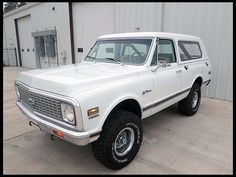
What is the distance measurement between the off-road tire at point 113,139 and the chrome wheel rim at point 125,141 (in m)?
0.05

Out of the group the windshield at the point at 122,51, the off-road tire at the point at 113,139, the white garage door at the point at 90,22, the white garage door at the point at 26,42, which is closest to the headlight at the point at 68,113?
the off-road tire at the point at 113,139

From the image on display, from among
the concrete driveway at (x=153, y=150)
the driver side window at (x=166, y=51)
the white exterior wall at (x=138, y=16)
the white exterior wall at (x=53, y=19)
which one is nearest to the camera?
the concrete driveway at (x=153, y=150)

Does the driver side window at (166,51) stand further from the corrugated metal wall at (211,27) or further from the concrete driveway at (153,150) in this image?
the corrugated metal wall at (211,27)

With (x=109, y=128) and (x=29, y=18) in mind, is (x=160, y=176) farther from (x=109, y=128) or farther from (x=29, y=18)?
(x=29, y=18)

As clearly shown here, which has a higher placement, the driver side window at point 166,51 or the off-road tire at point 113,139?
the driver side window at point 166,51

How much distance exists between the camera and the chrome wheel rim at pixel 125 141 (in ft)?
9.55

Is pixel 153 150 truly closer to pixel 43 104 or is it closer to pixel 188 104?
pixel 188 104

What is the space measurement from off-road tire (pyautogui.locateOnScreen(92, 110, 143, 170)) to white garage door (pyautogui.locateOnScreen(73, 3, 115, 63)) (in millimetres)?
6791

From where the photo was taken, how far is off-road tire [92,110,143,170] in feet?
8.45

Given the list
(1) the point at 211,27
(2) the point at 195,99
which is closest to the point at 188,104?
(2) the point at 195,99

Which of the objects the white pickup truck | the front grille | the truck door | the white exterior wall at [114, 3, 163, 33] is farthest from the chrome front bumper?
the white exterior wall at [114, 3, 163, 33]

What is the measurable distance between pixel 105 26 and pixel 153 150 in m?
7.11

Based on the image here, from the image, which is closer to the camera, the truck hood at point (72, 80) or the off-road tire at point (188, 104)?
the truck hood at point (72, 80)

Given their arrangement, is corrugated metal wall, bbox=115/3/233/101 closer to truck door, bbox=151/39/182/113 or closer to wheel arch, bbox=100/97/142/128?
truck door, bbox=151/39/182/113
